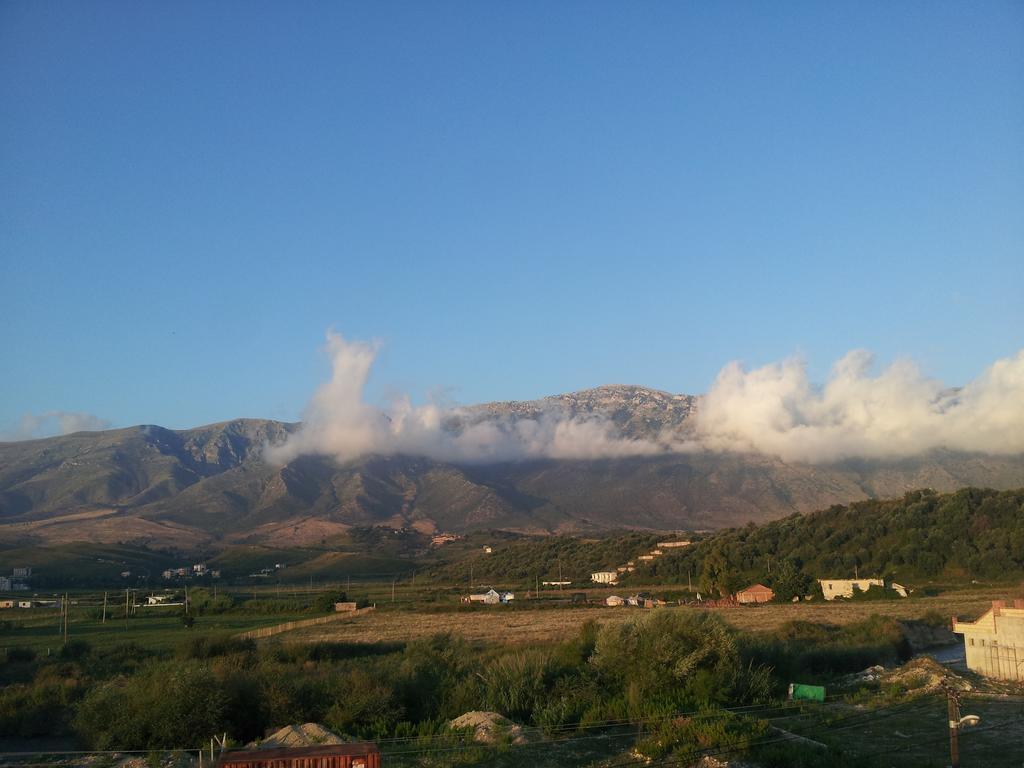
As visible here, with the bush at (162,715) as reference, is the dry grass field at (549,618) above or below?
below

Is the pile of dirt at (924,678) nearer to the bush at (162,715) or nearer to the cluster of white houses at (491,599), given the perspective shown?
the bush at (162,715)

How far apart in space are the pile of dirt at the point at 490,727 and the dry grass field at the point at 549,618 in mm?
18310

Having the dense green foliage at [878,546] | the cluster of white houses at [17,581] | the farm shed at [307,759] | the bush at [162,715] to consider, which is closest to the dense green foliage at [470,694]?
the bush at [162,715]

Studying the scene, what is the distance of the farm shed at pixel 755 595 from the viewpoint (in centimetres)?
6614

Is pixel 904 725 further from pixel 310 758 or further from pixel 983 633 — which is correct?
pixel 310 758

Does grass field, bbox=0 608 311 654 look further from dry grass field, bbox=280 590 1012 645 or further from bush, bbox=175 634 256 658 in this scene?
bush, bbox=175 634 256 658

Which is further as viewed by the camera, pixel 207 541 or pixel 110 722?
pixel 207 541

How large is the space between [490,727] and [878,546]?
69995 mm

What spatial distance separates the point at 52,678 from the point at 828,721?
25377 mm

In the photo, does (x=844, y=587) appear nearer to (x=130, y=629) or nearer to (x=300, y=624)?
(x=300, y=624)

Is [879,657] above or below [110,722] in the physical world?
below

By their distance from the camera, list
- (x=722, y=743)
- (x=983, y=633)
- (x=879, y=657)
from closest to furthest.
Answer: (x=722, y=743) → (x=983, y=633) → (x=879, y=657)

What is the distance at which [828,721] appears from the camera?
20.1m

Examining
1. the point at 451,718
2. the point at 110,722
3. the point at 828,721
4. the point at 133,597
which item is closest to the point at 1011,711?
the point at 828,721
